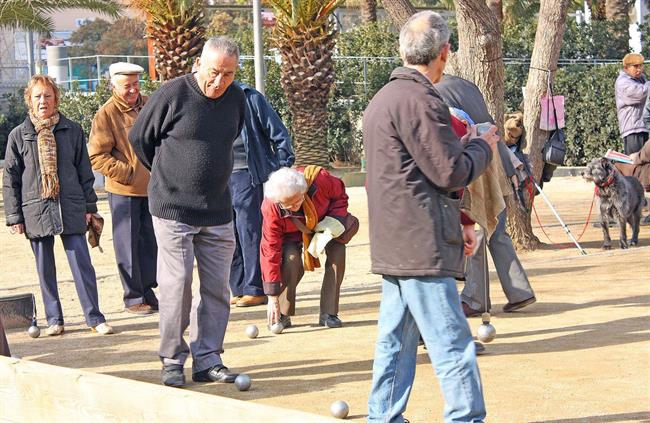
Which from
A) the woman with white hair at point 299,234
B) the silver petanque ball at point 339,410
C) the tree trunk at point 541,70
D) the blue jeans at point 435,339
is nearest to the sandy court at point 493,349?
the silver petanque ball at point 339,410

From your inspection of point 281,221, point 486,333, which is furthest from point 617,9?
point 486,333

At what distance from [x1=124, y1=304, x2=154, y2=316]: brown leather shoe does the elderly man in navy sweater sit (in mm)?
2993

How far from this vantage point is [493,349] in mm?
8188

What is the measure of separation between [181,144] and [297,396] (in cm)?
157

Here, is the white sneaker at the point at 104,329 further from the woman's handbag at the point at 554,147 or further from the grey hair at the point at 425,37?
the woman's handbag at the point at 554,147

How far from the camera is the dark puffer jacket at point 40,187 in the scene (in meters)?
9.43

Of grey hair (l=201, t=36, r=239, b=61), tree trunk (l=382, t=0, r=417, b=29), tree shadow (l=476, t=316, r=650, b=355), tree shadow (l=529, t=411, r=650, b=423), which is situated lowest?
tree shadow (l=476, t=316, r=650, b=355)

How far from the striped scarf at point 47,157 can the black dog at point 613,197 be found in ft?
20.1

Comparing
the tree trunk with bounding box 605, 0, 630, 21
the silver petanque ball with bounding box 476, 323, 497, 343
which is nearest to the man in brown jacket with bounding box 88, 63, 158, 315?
the silver petanque ball with bounding box 476, 323, 497, 343

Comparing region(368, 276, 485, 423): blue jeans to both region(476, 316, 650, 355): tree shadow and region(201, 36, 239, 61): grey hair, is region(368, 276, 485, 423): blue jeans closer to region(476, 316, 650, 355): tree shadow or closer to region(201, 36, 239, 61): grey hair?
region(201, 36, 239, 61): grey hair

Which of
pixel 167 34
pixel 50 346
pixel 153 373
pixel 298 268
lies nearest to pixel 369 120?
pixel 153 373

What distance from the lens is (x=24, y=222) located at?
9.59m

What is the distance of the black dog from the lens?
43.6 feet

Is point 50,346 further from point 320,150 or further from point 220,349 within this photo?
point 320,150
